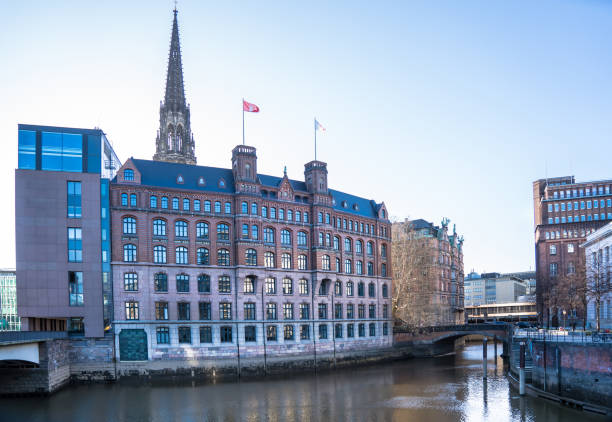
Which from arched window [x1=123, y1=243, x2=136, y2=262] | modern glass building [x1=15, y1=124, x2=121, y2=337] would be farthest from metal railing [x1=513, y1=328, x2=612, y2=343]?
modern glass building [x1=15, y1=124, x2=121, y2=337]

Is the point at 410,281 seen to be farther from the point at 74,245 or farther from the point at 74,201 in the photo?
the point at 74,201

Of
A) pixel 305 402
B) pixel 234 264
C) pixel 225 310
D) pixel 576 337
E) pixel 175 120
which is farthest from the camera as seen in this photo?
pixel 175 120

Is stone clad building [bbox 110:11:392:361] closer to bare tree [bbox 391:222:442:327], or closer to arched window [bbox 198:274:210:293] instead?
arched window [bbox 198:274:210:293]

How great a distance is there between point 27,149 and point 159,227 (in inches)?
738

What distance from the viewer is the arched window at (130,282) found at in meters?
67.9

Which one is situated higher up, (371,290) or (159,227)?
(159,227)

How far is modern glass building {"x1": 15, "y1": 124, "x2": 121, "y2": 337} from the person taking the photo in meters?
64.4

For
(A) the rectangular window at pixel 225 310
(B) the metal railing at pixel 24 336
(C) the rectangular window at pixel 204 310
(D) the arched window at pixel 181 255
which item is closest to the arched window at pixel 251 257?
(A) the rectangular window at pixel 225 310

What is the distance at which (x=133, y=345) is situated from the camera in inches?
2635

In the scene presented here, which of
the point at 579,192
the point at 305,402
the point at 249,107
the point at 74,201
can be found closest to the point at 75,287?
the point at 74,201

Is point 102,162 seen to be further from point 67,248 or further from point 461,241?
point 461,241

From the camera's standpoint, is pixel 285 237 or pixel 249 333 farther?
pixel 285 237

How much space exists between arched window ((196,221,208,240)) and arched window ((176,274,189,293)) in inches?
228

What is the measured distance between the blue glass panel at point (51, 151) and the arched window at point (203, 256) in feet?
68.8
